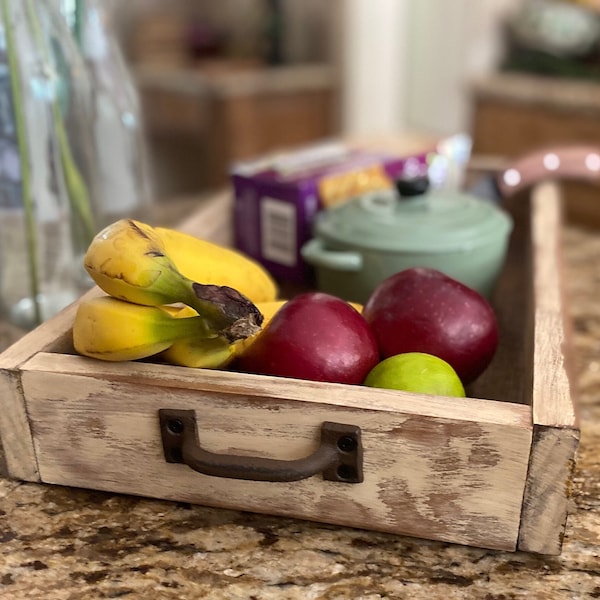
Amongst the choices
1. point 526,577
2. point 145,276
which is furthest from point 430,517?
point 145,276

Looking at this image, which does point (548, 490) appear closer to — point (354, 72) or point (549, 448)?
point (549, 448)

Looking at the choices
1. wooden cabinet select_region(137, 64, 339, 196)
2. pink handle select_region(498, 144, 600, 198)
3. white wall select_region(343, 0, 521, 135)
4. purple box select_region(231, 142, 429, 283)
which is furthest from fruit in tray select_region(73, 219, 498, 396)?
wooden cabinet select_region(137, 64, 339, 196)

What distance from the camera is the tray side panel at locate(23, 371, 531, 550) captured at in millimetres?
417

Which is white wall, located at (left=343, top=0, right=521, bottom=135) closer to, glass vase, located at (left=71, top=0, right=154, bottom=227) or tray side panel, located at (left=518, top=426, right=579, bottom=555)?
glass vase, located at (left=71, top=0, right=154, bottom=227)

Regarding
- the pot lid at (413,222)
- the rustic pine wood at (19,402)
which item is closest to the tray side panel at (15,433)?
the rustic pine wood at (19,402)

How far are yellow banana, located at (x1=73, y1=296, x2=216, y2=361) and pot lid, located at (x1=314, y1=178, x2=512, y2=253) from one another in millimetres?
269

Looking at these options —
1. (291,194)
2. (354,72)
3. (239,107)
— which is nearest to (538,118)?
(354,72)

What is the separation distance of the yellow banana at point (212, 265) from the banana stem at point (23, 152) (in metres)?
0.16

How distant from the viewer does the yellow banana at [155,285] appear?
43cm

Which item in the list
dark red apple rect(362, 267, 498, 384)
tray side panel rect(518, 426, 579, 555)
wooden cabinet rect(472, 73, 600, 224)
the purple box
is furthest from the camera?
wooden cabinet rect(472, 73, 600, 224)

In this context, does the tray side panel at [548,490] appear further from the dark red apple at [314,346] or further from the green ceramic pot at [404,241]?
the green ceramic pot at [404,241]

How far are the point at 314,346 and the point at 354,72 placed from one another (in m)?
1.82

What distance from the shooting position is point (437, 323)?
525mm

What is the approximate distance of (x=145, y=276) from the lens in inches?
17.4
